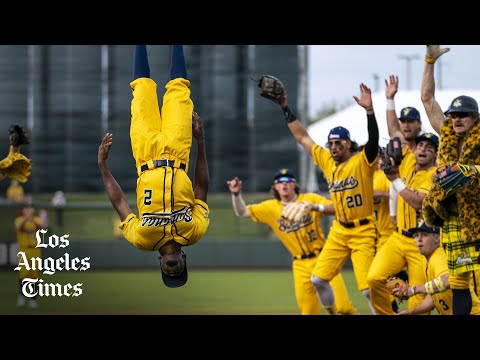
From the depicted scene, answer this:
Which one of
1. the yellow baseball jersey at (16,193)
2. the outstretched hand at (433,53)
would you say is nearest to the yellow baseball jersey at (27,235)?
the yellow baseball jersey at (16,193)

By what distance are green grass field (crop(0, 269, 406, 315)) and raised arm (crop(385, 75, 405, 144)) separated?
336 centimetres

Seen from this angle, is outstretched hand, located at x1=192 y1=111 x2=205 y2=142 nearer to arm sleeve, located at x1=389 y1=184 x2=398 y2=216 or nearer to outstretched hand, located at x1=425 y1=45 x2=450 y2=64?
outstretched hand, located at x1=425 y1=45 x2=450 y2=64

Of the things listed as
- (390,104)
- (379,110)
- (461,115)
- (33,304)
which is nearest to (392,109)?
(390,104)

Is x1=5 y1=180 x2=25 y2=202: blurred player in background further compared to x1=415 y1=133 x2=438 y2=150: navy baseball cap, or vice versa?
x1=5 y1=180 x2=25 y2=202: blurred player in background

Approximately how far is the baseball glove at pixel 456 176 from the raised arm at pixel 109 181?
1.95 meters

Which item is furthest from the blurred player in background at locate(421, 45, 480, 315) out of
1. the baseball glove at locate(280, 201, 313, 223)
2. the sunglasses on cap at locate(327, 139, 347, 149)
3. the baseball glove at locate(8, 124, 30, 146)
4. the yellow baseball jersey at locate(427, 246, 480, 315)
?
the baseball glove at locate(8, 124, 30, 146)

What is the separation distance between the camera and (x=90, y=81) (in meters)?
17.9

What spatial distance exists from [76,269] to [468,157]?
12.8m

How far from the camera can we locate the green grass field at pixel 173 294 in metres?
11.2

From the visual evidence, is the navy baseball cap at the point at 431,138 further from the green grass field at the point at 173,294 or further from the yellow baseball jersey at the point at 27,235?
the yellow baseball jersey at the point at 27,235

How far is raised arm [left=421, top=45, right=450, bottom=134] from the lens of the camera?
21.1ft

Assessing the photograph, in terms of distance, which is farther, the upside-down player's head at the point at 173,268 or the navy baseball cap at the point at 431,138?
the navy baseball cap at the point at 431,138

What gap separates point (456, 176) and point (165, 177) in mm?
1765

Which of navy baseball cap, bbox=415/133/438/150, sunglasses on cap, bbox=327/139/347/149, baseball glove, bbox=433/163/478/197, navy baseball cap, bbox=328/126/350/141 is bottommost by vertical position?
baseball glove, bbox=433/163/478/197
